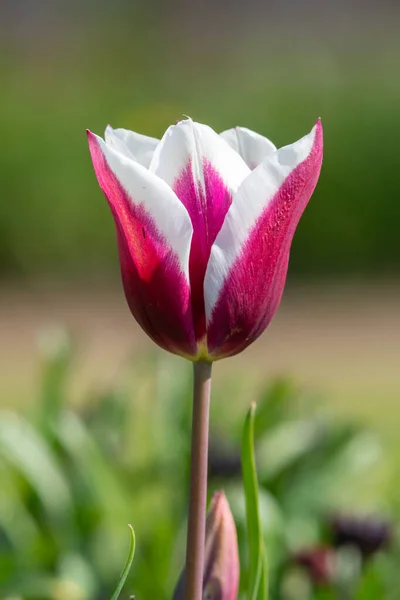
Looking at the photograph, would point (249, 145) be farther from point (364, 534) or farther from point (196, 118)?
point (196, 118)

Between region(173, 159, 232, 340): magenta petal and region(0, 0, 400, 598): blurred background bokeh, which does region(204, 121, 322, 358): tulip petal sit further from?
region(0, 0, 400, 598): blurred background bokeh

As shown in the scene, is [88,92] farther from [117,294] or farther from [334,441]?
[334,441]

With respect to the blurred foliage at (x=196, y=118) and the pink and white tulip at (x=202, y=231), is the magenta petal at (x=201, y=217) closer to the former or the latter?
the pink and white tulip at (x=202, y=231)

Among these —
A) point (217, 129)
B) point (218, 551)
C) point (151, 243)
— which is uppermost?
point (217, 129)

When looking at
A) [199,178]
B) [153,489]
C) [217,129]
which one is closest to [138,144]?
[199,178]

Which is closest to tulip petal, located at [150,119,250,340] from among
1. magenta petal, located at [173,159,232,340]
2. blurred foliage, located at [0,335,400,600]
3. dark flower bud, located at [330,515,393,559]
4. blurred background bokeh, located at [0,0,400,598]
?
magenta petal, located at [173,159,232,340]
